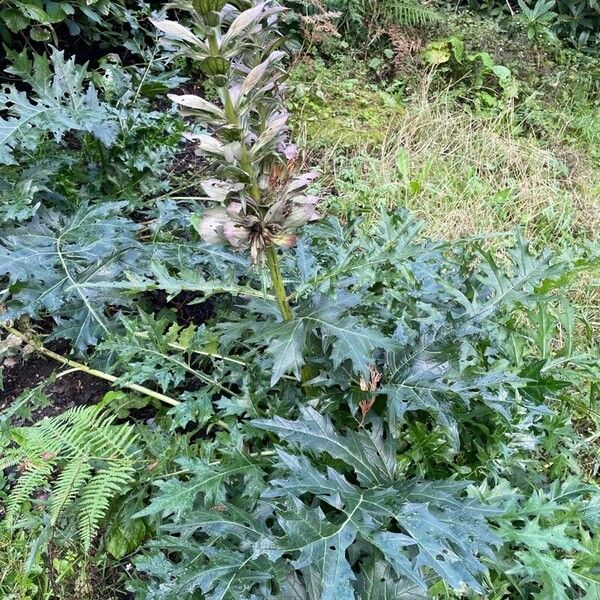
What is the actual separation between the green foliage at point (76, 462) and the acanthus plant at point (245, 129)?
0.75 meters

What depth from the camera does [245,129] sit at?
3.98 ft

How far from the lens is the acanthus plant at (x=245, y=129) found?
43.1 inches

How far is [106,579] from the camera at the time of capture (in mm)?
1729

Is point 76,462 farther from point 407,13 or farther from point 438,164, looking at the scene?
point 407,13

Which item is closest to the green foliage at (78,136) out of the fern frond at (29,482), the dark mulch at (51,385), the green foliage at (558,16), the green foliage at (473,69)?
the dark mulch at (51,385)

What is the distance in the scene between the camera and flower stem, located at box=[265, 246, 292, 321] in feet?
4.58

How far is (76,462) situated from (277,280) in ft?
2.55

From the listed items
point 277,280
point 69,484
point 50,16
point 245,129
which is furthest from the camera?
point 50,16

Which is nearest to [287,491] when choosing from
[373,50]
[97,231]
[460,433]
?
[460,433]

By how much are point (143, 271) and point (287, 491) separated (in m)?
0.97

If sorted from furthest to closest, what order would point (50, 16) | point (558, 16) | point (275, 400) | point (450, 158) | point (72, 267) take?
point (558, 16) → point (450, 158) → point (50, 16) → point (72, 267) → point (275, 400)

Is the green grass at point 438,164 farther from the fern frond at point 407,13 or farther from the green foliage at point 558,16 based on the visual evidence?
the green foliage at point 558,16

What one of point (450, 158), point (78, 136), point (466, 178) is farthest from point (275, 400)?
point (450, 158)

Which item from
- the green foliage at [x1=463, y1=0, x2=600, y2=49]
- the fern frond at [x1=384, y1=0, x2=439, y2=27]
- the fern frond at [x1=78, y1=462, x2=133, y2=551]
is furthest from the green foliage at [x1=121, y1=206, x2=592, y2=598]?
the green foliage at [x1=463, y1=0, x2=600, y2=49]
